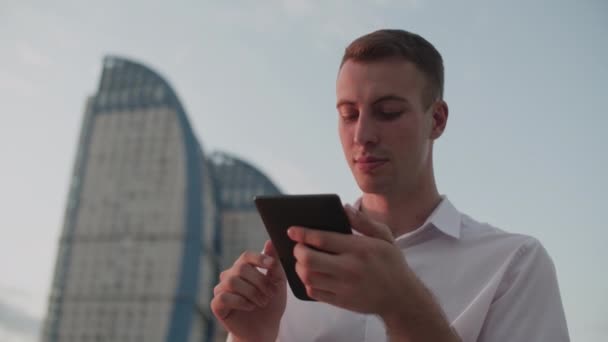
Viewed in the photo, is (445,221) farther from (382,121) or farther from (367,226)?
(367,226)

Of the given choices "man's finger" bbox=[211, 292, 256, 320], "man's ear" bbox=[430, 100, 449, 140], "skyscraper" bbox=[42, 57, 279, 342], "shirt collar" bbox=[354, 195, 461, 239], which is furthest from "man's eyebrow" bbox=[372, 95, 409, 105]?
"skyscraper" bbox=[42, 57, 279, 342]

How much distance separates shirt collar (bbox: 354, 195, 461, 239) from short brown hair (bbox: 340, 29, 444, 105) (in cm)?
32

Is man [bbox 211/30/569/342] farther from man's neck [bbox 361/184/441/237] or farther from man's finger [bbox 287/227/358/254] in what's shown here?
man's finger [bbox 287/227/358/254]

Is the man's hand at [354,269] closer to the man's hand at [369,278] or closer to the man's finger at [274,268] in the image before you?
the man's hand at [369,278]

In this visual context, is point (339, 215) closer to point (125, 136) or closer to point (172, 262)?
point (172, 262)

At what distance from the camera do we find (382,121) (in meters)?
1.59

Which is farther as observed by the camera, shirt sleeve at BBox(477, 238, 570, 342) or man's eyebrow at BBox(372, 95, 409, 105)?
man's eyebrow at BBox(372, 95, 409, 105)

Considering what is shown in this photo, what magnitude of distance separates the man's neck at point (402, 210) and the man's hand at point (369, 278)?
2.12 feet

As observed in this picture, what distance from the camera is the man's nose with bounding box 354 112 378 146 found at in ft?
5.15

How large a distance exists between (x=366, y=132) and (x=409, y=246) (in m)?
0.41

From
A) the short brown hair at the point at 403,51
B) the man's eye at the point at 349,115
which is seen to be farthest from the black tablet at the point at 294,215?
the short brown hair at the point at 403,51

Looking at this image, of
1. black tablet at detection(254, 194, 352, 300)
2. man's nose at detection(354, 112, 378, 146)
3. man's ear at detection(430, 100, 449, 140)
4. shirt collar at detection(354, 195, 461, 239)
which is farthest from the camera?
man's ear at detection(430, 100, 449, 140)

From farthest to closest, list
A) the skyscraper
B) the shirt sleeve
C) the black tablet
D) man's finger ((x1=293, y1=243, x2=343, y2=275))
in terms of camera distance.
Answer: the skyscraper → the shirt sleeve → the black tablet → man's finger ((x1=293, y1=243, x2=343, y2=275))

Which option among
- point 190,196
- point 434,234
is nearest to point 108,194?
point 190,196
